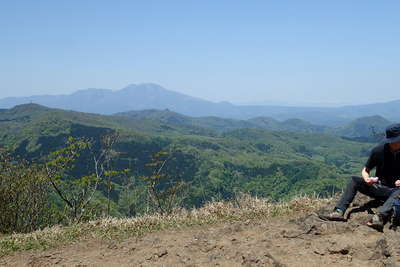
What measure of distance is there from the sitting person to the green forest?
116 inches

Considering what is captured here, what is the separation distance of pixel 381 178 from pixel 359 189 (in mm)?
437

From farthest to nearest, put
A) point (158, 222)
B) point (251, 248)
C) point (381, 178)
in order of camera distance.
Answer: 1. point (158, 222)
2. point (381, 178)
3. point (251, 248)

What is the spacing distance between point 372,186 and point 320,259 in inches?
91.1

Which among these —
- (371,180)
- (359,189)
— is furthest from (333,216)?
(371,180)

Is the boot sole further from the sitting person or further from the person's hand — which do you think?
the person's hand

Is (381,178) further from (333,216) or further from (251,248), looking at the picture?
(251,248)

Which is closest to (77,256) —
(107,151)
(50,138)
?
(107,151)

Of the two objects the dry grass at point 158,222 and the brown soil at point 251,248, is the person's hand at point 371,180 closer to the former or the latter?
the brown soil at point 251,248

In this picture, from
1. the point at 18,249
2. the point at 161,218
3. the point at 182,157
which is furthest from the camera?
the point at 182,157

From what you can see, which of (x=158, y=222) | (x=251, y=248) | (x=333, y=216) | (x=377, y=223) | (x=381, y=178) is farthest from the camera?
(x=158, y=222)

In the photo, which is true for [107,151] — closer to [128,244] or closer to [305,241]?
[128,244]

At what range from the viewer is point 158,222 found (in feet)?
26.0

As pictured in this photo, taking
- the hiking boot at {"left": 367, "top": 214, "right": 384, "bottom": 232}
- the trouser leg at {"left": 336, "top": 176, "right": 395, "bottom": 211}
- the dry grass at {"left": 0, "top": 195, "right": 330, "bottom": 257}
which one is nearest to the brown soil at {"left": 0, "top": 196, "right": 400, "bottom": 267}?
the hiking boot at {"left": 367, "top": 214, "right": 384, "bottom": 232}

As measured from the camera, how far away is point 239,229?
631 centimetres
